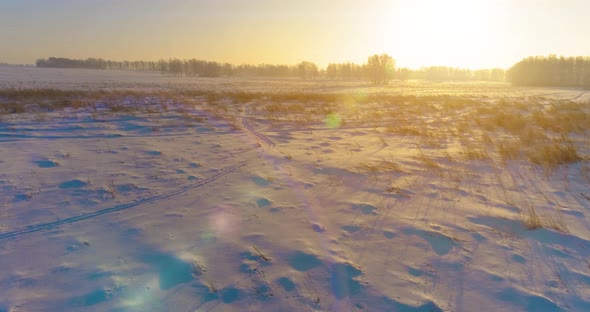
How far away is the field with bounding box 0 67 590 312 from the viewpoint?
3256 mm

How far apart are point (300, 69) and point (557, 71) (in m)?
83.8

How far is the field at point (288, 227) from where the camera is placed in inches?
128

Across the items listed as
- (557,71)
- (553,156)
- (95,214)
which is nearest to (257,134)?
(95,214)

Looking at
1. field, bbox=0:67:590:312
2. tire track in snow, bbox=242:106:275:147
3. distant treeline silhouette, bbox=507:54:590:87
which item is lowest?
field, bbox=0:67:590:312

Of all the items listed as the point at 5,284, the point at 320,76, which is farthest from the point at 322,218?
the point at 320,76

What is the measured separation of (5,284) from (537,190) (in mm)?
8386

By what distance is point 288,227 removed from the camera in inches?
182

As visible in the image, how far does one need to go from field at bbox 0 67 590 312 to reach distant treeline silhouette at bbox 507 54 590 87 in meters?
113

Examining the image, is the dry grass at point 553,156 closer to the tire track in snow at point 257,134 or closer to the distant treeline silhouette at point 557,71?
the tire track in snow at point 257,134

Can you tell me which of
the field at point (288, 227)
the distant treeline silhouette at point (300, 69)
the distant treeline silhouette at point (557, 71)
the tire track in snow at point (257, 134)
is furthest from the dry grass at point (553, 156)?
the distant treeline silhouette at point (557, 71)

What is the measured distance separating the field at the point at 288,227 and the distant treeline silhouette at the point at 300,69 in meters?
88.0

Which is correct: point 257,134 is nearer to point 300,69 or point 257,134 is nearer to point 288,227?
point 288,227

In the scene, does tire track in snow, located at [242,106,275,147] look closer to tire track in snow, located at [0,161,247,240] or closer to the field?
the field

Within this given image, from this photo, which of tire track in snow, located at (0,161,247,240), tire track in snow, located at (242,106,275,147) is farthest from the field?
tire track in snow, located at (242,106,275,147)
